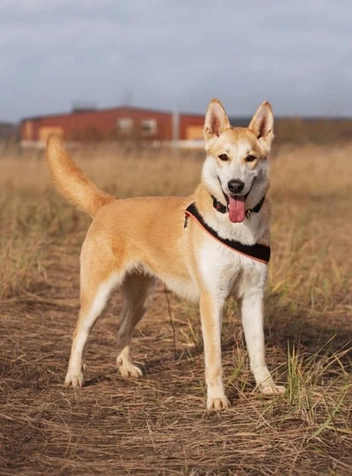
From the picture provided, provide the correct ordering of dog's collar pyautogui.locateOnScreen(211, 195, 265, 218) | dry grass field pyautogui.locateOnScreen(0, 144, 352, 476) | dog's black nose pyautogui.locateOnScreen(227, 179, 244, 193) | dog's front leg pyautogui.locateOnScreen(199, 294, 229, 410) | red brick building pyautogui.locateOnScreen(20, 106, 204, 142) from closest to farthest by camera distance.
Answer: dry grass field pyautogui.locateOnScreen(0, 144, 352, 476), dog's black nose pyautogui.locateOnScreen(227, 179, 244, 193), dog's front leg pyautogui.locateOnScreen(199, 294, 229, 410), dog's collar pyautogui.locateOnScreen(211, 195, 265, 218), red brick building pyautogui.locateOnScreen(20, 106, 204, 142)

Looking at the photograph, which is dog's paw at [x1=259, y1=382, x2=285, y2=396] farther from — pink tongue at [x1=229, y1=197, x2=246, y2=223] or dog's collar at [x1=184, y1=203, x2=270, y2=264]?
pink tongue at [x1=229, y1=197, x2=246, y2=223]

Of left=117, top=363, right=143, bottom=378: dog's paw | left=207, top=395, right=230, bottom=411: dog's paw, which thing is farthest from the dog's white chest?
left=117, top=363, right=143, bottom=378: dog's paw

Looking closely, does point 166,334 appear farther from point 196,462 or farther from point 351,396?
point 196,462

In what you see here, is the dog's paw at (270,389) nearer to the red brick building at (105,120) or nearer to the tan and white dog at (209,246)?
the tan and white dog at (209,246)

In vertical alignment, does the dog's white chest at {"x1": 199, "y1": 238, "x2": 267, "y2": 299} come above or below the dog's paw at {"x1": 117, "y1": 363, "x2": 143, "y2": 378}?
above

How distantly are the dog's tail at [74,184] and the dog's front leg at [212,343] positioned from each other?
3.97ft

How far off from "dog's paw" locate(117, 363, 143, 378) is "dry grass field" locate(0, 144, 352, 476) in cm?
7

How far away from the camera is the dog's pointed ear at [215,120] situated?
4.35 metres

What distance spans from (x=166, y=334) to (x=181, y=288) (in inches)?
45.5

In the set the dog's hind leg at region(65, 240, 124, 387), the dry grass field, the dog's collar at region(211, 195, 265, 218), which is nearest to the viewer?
the dry grass field

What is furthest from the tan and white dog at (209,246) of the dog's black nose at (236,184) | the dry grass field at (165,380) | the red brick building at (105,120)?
the red brick building at (105,120)

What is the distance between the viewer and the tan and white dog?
4.16 metres

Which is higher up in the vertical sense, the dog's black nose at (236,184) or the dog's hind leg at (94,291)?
the dog's black nose at (236,184)

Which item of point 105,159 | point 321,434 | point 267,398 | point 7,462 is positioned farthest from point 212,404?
point 105,159
